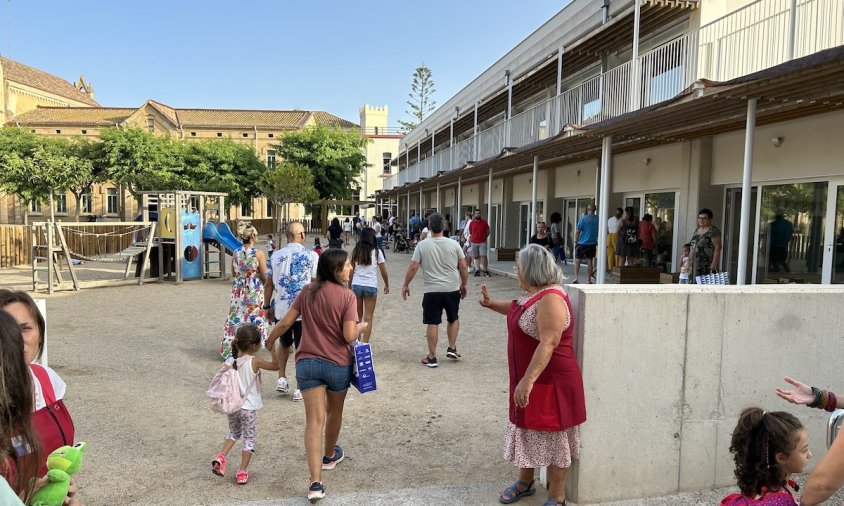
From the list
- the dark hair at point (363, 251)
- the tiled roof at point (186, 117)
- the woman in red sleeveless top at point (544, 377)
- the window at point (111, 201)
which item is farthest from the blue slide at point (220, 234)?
the window at point (111, 201)

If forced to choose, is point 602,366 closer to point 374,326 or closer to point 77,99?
point 374,326

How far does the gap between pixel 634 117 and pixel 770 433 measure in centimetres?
709

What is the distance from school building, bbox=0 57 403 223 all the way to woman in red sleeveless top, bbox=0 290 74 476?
48.7 m

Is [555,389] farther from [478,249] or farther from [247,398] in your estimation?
[478,249]

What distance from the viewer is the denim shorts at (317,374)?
353 cm

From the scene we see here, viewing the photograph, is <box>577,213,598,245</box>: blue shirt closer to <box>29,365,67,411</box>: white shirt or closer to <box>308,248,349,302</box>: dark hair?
<box>308,248,349,302</box>: dark hair

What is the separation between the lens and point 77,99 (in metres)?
65.6

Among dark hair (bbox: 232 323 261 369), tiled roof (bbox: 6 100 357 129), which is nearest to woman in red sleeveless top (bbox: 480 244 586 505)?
dark hair (bbox: 232 323 261 369)

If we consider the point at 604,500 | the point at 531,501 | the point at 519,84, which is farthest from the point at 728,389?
the point at 519,84

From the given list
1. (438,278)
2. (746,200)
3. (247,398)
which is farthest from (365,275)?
(746,200)

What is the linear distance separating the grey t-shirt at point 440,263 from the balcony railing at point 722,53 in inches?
205

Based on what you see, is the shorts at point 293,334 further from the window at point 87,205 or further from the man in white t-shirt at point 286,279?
the window at point 87,205

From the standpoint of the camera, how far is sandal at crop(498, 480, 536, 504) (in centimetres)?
343

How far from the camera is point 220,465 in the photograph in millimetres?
3756
